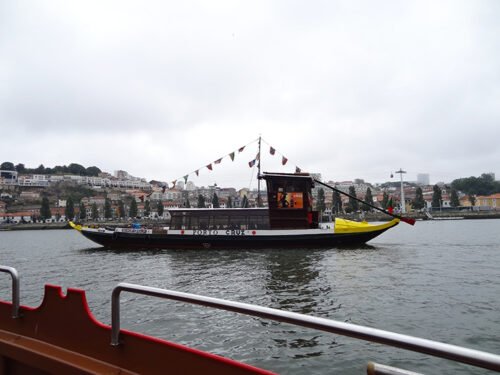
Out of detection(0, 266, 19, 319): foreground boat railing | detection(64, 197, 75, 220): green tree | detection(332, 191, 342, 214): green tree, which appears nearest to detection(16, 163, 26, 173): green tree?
detection(64, 197, 75, 220): green tree

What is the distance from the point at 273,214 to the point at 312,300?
14.2 m

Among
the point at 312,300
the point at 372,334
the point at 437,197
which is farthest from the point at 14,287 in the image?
the point at 437,197

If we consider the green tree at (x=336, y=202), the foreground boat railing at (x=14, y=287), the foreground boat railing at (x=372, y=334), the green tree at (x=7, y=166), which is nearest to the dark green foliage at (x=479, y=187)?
the green tree at (x=336, y=202)

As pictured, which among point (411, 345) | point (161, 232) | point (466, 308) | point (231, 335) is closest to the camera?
point (411, 345)

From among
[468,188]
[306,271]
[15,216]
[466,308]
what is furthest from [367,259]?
[468,188]

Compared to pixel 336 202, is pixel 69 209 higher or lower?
higher

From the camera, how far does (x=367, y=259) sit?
1819 cm

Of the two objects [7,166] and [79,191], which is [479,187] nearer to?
[79,191]

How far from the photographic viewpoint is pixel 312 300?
33.3ft

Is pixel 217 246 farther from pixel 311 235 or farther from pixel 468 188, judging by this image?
pixel 468 188

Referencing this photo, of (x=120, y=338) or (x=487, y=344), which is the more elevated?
(x=120, y=338)

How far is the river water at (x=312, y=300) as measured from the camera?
674 centimetres

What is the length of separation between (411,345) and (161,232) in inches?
1005

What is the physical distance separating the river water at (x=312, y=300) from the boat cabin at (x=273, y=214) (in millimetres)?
5061
